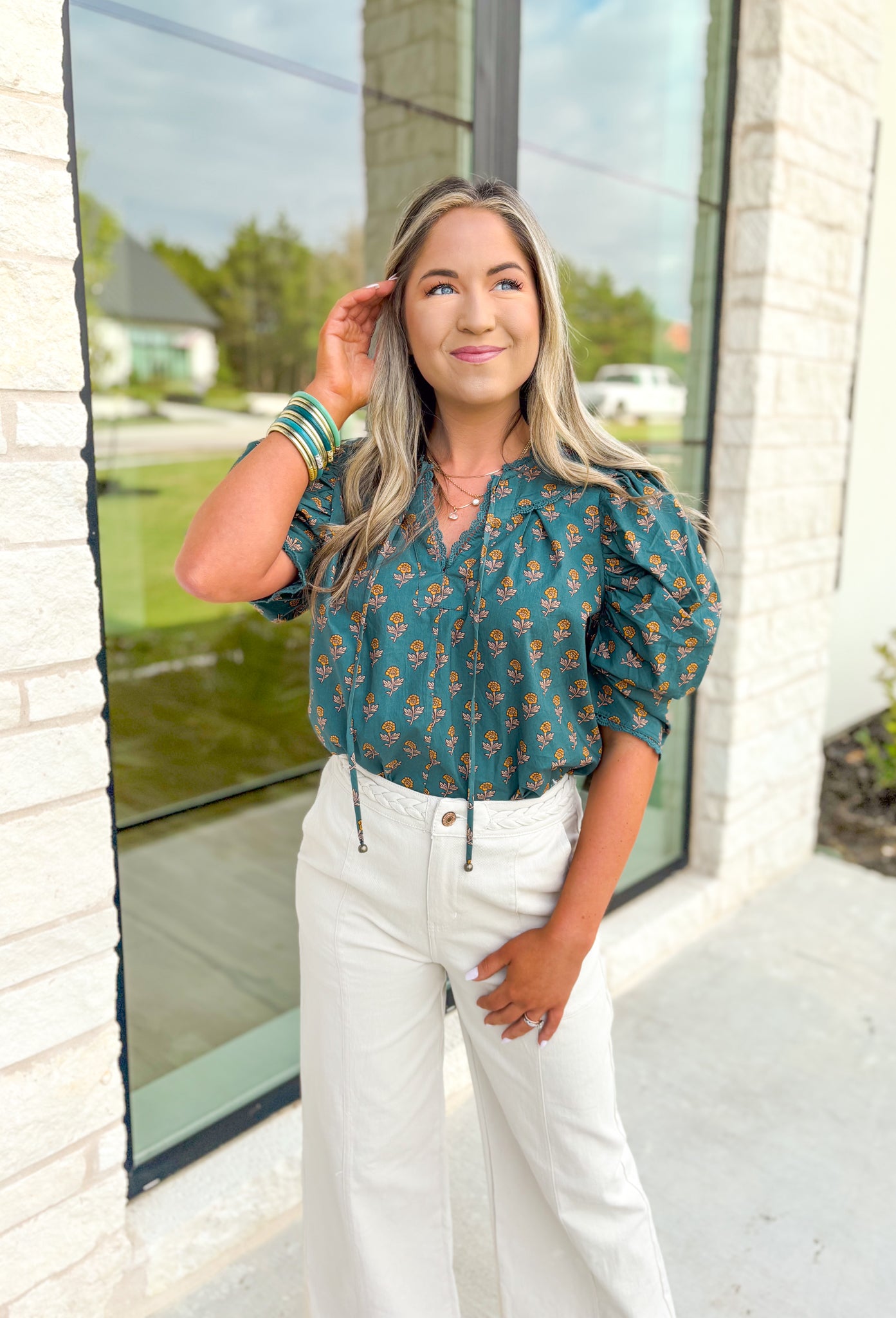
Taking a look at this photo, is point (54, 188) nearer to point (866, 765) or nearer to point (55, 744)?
point (55, 744)

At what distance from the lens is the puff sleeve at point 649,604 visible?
127 centimetres

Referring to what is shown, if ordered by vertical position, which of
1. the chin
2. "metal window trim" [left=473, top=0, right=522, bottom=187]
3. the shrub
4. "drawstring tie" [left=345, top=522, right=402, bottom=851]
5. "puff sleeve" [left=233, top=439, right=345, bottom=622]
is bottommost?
the shrub

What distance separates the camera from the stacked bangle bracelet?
1326 mm

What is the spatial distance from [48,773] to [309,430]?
2.09ft

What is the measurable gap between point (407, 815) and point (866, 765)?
4244mm

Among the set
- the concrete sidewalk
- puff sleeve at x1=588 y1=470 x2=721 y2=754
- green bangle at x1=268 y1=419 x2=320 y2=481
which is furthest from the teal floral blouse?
the concrete sidewalk

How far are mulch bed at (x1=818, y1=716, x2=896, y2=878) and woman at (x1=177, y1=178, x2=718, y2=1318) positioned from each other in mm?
2809

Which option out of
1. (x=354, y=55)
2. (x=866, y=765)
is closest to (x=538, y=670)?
(x=354, y=55)

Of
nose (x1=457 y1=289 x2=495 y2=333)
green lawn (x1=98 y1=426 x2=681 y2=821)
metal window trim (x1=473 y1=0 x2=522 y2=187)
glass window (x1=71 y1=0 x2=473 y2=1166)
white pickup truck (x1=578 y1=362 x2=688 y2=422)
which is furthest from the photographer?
green lawn (x1=98 y1=426 x2=681 y2=821)

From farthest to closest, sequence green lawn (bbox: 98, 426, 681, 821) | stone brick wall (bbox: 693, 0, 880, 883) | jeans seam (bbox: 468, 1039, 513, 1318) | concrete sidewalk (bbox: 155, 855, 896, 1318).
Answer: green lawn (bbox: 98, 426, 681, 821), stone brick wall (bbox: 693, 0, 880, 883), concrete sidewalk (bbox: 155, 855, 896, 1318), jeans seam (bbox: 468, 1039, 513, 1318)

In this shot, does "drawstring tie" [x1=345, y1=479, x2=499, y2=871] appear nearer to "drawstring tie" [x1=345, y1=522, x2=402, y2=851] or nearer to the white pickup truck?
"drawstring tie" [x1=345, y1=522, x2=402, y2=851]

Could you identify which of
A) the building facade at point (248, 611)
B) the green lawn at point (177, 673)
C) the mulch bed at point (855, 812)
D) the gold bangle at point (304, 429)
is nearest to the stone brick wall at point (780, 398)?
the building facade at point (248, 611)

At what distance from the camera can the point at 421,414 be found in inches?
57.1

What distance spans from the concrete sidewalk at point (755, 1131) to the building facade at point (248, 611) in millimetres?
140
